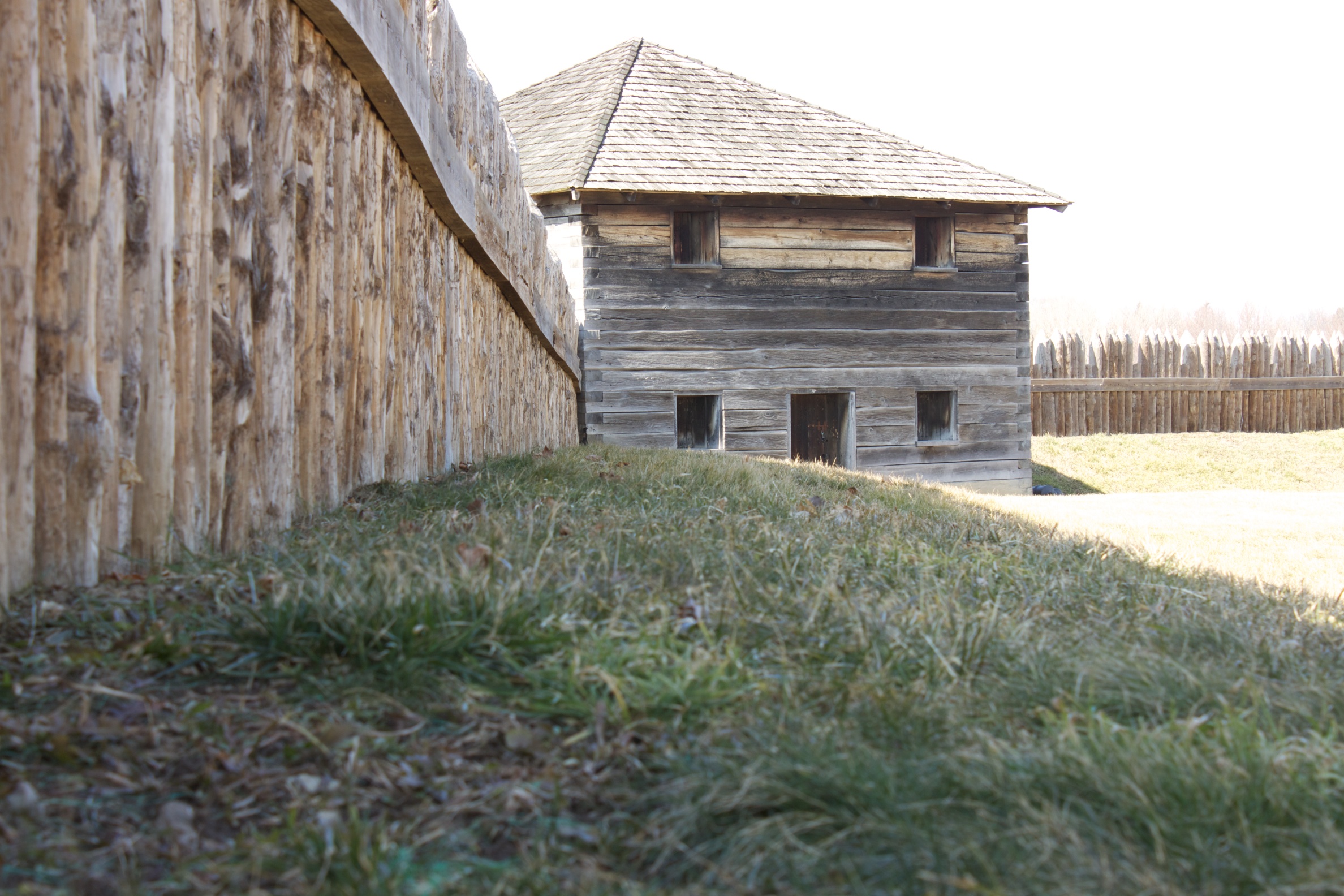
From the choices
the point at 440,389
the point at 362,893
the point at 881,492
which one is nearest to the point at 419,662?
the point at 362,893

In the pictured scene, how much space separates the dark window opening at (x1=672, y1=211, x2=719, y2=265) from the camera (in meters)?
13.5

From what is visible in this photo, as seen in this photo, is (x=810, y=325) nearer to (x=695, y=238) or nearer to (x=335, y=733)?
(x=695, y=238)

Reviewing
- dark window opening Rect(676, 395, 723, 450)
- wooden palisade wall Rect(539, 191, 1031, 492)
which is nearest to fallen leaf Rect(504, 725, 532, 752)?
wooden palisade wall Rect(539, 191, 1031, 492)

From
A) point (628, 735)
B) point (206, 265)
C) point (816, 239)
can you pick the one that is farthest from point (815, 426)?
A: point (628, 735)

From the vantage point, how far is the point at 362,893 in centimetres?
139

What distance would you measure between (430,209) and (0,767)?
4.06 metres

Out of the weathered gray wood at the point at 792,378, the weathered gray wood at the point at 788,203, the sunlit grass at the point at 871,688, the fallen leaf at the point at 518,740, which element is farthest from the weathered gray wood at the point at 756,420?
the fallen leaf at the point at 518,740

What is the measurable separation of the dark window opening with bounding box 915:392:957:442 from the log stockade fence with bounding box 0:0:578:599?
36.4 feet

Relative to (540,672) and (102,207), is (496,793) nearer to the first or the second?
(540,672)

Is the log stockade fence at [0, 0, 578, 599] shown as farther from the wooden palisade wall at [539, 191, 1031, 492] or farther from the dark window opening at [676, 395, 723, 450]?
the dark window opening at [676, 395, 723, 450]

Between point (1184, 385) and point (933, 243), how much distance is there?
988 centimetres

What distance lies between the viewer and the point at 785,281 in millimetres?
13727

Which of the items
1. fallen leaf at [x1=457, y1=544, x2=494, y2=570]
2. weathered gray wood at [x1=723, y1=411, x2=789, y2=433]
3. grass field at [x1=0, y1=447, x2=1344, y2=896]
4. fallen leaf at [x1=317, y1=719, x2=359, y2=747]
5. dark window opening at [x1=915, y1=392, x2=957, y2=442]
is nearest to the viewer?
grass field at [x1=0, y1=447, x2=1344, y2=896]

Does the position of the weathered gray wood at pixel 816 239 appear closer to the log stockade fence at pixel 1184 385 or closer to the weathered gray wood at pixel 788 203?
the weathered gray wood at pixel 788 203
